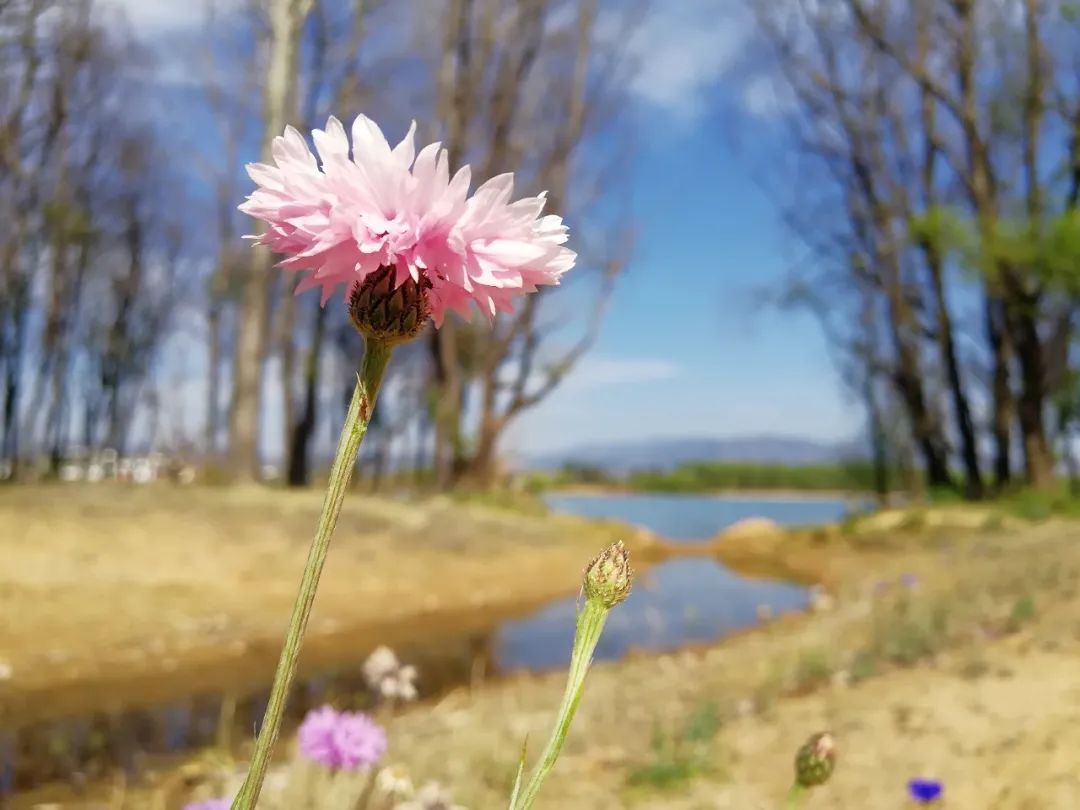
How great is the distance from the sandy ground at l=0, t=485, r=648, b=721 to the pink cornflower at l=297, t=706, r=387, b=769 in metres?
2.94

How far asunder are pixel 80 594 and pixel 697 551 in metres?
11.2

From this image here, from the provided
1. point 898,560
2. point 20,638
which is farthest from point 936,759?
point 898,560

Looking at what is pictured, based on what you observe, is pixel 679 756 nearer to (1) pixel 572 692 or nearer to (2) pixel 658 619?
(1) pixel 572 692

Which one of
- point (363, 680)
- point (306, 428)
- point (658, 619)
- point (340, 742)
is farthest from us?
point (306, 428)

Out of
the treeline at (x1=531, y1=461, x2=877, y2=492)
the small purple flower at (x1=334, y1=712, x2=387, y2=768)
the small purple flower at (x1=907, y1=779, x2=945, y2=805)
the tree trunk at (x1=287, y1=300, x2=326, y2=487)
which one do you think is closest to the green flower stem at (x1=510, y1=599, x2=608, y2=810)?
the small purple flower at (x1=334, y1=712, x2=387, y2=768)

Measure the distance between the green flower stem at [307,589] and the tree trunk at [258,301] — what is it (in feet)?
32.6

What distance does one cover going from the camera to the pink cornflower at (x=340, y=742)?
1514 mm

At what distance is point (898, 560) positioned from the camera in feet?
33.7

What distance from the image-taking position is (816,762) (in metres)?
1.19

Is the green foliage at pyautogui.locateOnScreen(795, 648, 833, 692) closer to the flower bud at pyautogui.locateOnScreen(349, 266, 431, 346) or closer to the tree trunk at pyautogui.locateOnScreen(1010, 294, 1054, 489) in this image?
the flower bud at pyautogui.locateOnScreen(349, 266, 431, 346)

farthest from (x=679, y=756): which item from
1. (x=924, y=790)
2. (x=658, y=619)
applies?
(x=658, y=619)

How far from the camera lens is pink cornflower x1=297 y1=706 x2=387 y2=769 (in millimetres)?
1514

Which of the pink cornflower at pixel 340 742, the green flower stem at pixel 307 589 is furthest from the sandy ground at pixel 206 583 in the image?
the green flower stem at pixel 307 589

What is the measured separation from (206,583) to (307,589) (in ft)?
22.6
